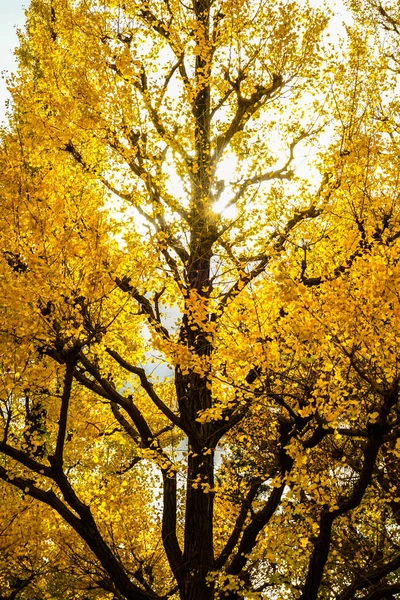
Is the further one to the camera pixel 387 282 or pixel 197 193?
pixel 197 193

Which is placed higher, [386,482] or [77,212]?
[77,212]

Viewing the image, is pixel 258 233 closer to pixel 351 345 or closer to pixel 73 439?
pixel 351 345

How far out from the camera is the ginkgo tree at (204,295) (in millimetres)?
6242

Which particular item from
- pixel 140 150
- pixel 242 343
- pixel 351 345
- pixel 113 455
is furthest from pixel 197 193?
pixel 113 455

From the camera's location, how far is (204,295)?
8.62 meters

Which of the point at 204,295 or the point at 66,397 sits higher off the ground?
the point at 204,295

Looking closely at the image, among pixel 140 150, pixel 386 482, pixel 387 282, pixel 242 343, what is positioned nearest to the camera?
pixel 387 282

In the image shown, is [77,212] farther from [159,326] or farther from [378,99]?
[378,99]

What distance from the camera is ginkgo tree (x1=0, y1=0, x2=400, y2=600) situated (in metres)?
6.24

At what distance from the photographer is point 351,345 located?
18.5 ft

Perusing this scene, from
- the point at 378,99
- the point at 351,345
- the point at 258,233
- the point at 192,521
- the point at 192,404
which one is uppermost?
the point at 378,99

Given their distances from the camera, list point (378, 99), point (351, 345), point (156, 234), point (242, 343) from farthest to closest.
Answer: point (378, 99) → point (156, 234) → point (242, 343) → point (351, 345)

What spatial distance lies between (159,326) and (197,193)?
2697 mm

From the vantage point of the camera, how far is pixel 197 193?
30.7 ft
